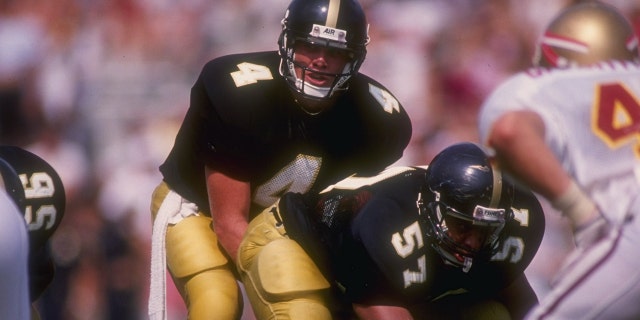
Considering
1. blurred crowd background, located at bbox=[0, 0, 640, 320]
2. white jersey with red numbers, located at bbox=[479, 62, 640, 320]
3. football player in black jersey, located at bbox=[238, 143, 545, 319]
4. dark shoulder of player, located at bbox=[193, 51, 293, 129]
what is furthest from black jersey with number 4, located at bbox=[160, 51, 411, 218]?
blurred crowd background, located at bbox=[0, 0, 640, 320]

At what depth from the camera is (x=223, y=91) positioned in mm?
3930

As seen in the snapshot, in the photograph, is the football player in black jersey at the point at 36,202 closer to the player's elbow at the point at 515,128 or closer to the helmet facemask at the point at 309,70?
the helmet facemask at the point at 309,70

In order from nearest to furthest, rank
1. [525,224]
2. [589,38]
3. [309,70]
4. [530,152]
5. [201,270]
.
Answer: [530,152]
[589,38]
[525,224]
[309,70]
[201,270]

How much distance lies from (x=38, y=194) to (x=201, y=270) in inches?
23.4

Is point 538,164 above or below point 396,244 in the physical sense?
above

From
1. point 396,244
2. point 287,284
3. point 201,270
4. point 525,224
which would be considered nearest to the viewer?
point 396,244

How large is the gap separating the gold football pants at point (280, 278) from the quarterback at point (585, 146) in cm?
84

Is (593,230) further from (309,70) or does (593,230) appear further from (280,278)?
(309,70)

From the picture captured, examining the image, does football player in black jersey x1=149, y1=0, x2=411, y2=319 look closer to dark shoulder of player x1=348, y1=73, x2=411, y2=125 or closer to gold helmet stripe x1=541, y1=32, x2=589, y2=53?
dark shoulder of player x1=348, y1=73, x2=411, y2=125

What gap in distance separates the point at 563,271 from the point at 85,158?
4820 mm

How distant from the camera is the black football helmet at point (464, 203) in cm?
348

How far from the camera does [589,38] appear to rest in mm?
3045

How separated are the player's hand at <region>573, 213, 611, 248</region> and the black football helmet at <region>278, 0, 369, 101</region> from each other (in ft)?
3.94

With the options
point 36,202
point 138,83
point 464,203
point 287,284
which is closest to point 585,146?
point 464,203
